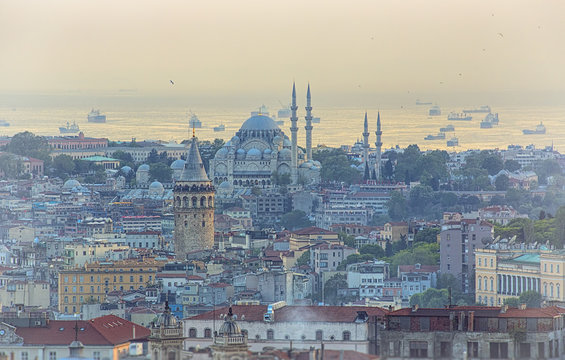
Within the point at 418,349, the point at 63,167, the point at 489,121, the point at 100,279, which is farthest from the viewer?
the point at 489,121

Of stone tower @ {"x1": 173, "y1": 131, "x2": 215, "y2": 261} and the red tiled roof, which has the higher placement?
stone tower @ {"x1": 173, "y1": 131, "x2": 215, "y2": 261}

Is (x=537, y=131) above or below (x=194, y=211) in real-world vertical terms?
above

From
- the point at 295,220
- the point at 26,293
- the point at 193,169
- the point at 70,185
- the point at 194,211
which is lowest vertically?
the point at 26,293

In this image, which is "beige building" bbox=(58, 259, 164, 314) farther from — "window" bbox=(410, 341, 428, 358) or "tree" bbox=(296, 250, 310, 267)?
"window" bbox=(410, 341, 428, 358)

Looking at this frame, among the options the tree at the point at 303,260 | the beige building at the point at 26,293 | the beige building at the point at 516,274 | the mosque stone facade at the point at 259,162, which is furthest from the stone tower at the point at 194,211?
the mosque stone facade at the point at 259,162

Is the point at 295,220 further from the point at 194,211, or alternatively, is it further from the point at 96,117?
the point at 96,117

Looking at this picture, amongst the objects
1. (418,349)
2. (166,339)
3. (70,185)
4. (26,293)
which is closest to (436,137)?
(70,185)

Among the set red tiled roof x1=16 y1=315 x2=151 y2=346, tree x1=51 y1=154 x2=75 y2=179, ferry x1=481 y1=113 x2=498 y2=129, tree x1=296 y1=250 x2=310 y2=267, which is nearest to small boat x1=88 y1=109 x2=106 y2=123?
tree x1=51 y1=154 x2=75 y2=179

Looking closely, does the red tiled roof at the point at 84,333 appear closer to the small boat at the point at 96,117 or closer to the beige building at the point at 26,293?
the beige building at the point at 26,293
